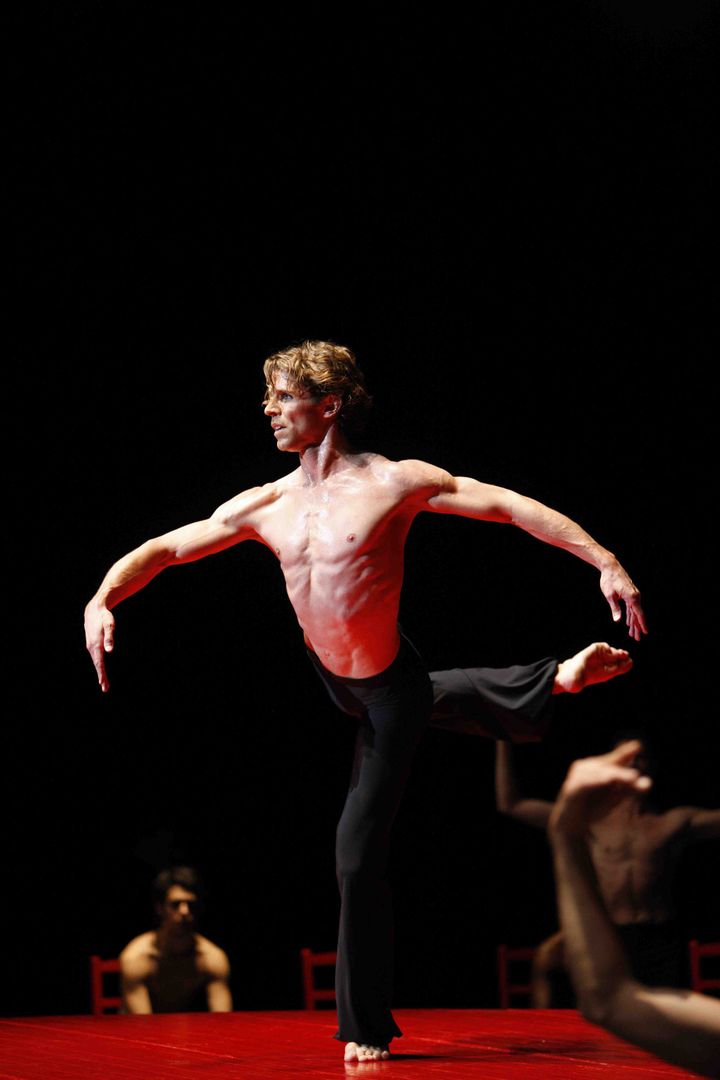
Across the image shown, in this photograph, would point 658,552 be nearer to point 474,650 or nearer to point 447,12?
point 474,650

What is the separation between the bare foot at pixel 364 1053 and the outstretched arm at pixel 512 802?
84.2 inches

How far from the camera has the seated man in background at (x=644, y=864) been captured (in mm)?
5098

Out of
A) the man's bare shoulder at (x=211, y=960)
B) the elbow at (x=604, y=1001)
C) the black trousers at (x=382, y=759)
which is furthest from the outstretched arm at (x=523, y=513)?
the man's bare shoulder at (x=211, y=960)

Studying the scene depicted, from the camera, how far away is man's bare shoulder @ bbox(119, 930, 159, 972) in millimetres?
5223

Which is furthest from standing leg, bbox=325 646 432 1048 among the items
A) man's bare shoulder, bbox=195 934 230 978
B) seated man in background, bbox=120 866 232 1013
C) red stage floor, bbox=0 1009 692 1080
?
man's bare shoulder, bbox=195 934 230 978

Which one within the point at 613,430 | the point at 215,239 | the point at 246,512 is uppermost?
the point at 215,239

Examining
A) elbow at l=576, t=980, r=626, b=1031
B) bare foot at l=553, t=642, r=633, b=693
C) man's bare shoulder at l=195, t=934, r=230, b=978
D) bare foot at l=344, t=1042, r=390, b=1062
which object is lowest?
bare foot at l=344, t=1042, r=390, b=1062

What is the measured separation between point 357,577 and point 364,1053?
40.1 inches

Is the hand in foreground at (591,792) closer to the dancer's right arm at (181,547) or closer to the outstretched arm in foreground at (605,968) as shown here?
Result: the outstretched arm in foreground at (605,968)

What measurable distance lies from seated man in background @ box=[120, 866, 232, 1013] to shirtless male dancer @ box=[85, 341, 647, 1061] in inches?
91.1

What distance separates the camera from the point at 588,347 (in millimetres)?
6016

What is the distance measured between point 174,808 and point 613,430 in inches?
98.4

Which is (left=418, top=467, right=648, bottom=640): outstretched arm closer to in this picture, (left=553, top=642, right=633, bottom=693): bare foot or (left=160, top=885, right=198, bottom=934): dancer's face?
(left=553, top=642, right=633, bottom=693): bare foot

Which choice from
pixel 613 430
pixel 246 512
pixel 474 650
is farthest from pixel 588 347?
pixel 246 512
